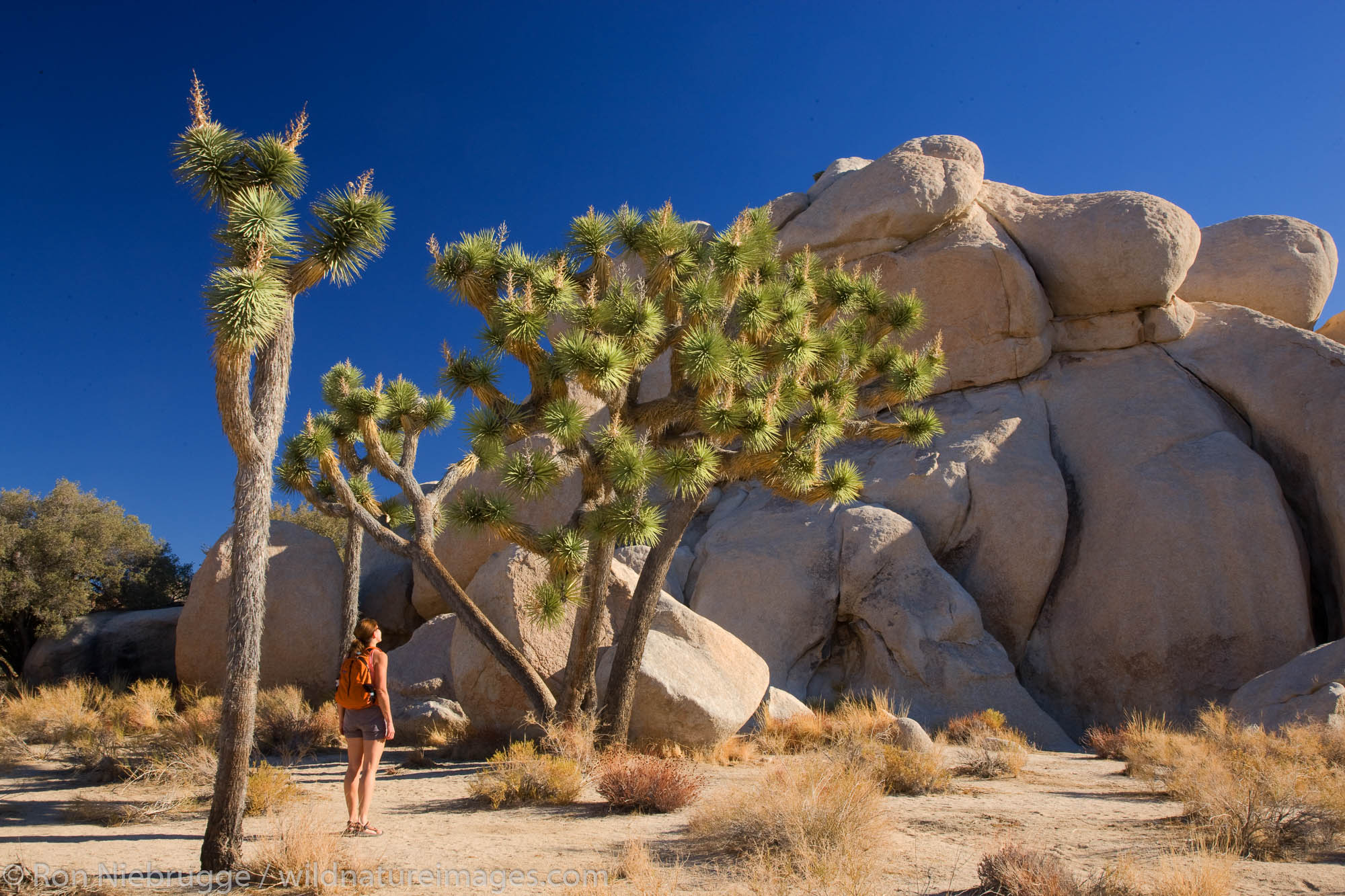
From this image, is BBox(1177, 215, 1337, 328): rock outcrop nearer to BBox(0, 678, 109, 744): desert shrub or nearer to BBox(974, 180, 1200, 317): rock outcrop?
BBox(974, 180, 1200, 317): rock outcrop

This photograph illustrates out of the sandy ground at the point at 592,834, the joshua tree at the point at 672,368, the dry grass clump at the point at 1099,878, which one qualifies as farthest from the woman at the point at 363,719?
the dry grass clump at the point at 1099,878

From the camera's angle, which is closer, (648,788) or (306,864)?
(306,864)

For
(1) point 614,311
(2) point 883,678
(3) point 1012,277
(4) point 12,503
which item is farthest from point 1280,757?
(4) point 12,503

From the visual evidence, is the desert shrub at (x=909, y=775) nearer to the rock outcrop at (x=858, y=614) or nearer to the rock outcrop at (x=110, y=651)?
the rock outcrop at (x=858, y=614)

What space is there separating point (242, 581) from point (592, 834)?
9.79 feet

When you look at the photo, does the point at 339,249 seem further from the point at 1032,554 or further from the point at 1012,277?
the point at 1012,277

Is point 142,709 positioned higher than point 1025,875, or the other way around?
point 142,709

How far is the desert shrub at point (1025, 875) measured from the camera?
4141 mm

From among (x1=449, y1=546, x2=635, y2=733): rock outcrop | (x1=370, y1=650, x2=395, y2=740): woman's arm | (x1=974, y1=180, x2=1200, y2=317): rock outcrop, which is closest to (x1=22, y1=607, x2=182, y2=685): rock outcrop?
(x1=449, y1=546, x2=635, y2=733): rock outcrop

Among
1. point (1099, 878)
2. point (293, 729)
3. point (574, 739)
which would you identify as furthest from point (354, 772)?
point (293, 729)

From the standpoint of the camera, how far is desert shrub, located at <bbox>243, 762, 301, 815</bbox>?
21.6 feet

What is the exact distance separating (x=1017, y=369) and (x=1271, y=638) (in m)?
7.06

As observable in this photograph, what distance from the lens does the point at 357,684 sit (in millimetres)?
6090

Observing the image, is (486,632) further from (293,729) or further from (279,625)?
(279,625)
